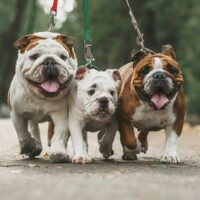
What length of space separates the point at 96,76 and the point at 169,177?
1.80m

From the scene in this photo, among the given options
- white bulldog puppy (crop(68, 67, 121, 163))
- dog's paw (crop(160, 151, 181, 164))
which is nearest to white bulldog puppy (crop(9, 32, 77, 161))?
white bulldog puppy (crop(68, 67, 121, 163))

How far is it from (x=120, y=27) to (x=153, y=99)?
87.9 ft

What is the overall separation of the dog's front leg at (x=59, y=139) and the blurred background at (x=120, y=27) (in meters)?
19.7

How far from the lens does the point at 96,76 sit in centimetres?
762

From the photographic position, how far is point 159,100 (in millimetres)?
7453

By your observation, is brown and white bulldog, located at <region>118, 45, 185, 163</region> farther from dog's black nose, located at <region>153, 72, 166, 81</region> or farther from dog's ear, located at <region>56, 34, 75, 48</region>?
dog's ear, located at <region>56, 34, 75, 48</region>

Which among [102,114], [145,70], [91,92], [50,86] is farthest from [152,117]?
[50,86]

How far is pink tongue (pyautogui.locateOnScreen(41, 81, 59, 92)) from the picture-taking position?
24.3ft

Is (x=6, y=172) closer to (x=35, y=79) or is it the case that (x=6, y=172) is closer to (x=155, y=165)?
(x=35, y=79)

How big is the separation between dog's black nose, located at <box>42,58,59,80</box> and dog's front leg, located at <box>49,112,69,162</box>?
1.82 ft

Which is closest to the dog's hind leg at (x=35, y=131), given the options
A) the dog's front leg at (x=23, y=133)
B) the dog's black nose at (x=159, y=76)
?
the dog's front leg at (x=23, y=133)

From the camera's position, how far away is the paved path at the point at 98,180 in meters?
4.97

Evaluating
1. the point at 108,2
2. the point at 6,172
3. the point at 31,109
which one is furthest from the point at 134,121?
the point at 108,2

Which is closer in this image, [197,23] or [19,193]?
[19,193]
